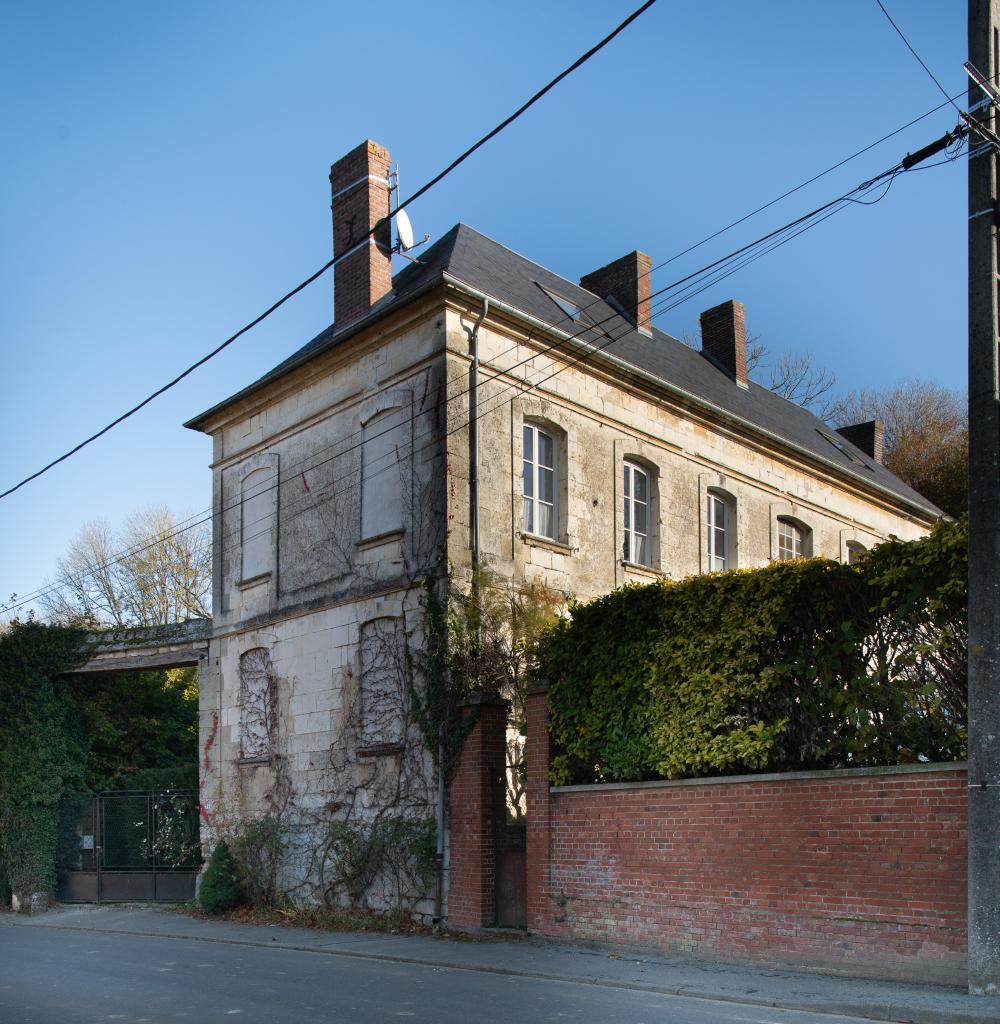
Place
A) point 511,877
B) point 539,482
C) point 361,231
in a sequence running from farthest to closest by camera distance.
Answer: point 361,231 → point 539,482 → point 511,877

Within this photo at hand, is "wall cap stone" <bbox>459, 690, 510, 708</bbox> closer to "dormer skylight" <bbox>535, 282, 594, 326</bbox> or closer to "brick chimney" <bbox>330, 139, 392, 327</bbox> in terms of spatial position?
"brick chimney" <bbox>330, 139, 392, 327</bbox>

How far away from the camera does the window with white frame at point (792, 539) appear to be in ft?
74.6

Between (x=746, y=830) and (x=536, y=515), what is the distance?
7.03 m

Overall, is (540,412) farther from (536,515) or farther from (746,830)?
(746,830)

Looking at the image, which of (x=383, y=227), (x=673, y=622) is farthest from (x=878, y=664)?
(x=383, y=227)

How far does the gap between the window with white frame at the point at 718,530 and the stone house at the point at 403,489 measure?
39mm

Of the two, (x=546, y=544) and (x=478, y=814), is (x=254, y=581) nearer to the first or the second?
(x=546, y=544)

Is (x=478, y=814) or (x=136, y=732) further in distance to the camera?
(x=136, y=732)

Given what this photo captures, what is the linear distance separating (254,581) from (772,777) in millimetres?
10700

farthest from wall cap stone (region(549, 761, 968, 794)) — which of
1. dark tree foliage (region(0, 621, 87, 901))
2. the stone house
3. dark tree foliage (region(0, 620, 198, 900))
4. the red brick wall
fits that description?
dark tree foliage (region(0, 621, 87, 901))

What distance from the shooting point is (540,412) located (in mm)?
17141

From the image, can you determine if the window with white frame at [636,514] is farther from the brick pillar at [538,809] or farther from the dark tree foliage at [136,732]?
the dark tree foliage at [136,732]

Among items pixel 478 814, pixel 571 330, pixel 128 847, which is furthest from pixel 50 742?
pixel 571 330

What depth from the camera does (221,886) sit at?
17.4 meters
